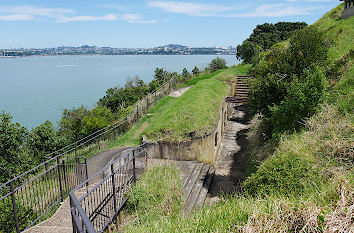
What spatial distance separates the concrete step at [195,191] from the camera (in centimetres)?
787

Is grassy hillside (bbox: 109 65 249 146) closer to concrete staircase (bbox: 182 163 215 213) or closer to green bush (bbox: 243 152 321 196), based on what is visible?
concrete staircase (bbox: 182 163 215 213)

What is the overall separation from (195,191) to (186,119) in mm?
3864

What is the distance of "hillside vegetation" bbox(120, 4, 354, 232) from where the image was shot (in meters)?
3.99

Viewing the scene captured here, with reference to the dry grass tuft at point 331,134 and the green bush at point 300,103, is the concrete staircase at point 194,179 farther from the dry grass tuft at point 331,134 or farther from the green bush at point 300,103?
the dry grass tuft at point 331,134

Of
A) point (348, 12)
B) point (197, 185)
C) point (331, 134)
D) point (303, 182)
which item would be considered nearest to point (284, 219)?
point (303, 182)

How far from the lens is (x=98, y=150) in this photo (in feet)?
45.3

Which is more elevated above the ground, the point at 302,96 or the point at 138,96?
the point at 302,96

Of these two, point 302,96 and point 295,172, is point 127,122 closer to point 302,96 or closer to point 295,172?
point 302,96

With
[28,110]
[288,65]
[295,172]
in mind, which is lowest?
[28,110]

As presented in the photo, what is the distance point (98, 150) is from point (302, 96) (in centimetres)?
1022

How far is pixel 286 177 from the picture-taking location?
20.4 feet

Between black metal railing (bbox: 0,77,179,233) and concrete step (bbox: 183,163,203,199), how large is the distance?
3.57 metres

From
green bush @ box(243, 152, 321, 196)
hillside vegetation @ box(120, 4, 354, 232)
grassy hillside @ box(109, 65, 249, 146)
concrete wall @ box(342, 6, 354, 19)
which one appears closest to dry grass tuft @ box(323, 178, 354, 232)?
hillside vegetation @ box(120, 4, 354, 232)

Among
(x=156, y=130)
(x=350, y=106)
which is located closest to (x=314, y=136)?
(x=350, y=106)
